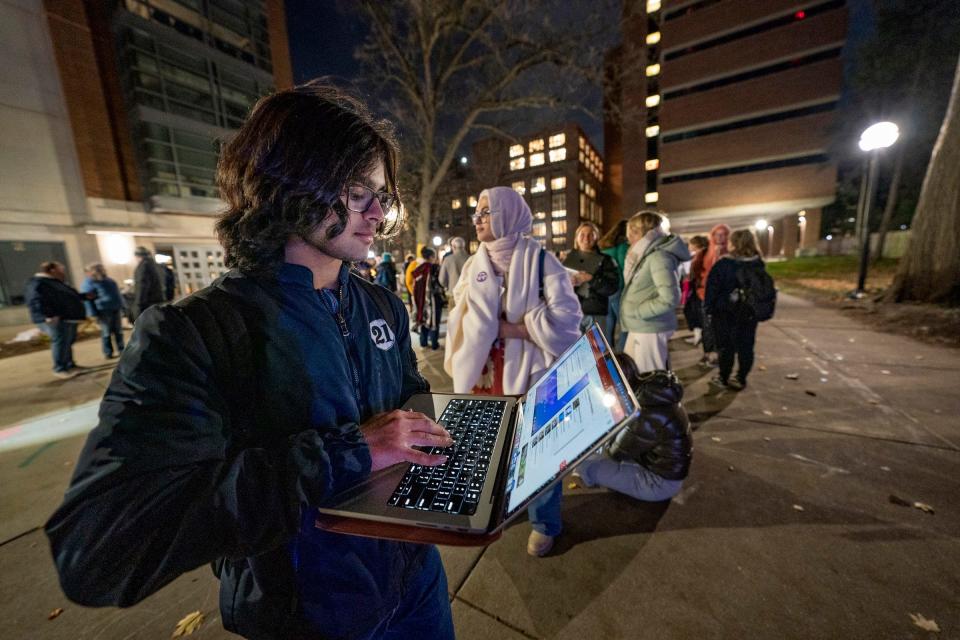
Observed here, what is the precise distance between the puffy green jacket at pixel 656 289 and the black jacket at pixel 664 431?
1284 millimetres

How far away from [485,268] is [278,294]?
1.56 m

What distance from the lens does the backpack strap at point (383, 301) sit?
51.6 inches

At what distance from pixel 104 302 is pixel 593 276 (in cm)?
911

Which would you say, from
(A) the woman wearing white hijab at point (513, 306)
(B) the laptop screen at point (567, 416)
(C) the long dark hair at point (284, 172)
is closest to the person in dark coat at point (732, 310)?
(A) the woman wearing white hijab at point (513, 306)

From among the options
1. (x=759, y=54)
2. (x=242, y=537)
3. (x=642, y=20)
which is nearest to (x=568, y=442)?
(x=242, y=537)

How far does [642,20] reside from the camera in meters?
32.7

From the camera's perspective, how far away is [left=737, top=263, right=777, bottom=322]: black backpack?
4.12m

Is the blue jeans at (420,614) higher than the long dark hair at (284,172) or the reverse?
the reverse

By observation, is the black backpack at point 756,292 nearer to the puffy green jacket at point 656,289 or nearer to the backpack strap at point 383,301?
the puffy green jacket at point 656,289

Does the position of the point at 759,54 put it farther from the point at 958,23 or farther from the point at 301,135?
the point at 301,135

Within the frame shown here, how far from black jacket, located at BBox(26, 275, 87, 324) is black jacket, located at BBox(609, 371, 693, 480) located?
29.3 ft

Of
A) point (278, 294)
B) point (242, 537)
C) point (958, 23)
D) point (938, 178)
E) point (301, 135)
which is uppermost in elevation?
point (958, 23)

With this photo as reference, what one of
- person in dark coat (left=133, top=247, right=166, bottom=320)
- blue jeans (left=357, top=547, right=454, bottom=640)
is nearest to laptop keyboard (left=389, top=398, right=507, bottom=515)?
blue jeans (left=357, top=547, right=454, bottom=640)

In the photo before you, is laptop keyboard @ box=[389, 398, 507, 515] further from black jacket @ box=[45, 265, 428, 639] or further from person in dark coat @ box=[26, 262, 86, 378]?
person in dark coat @ box=[26, 262, 86, 378]
